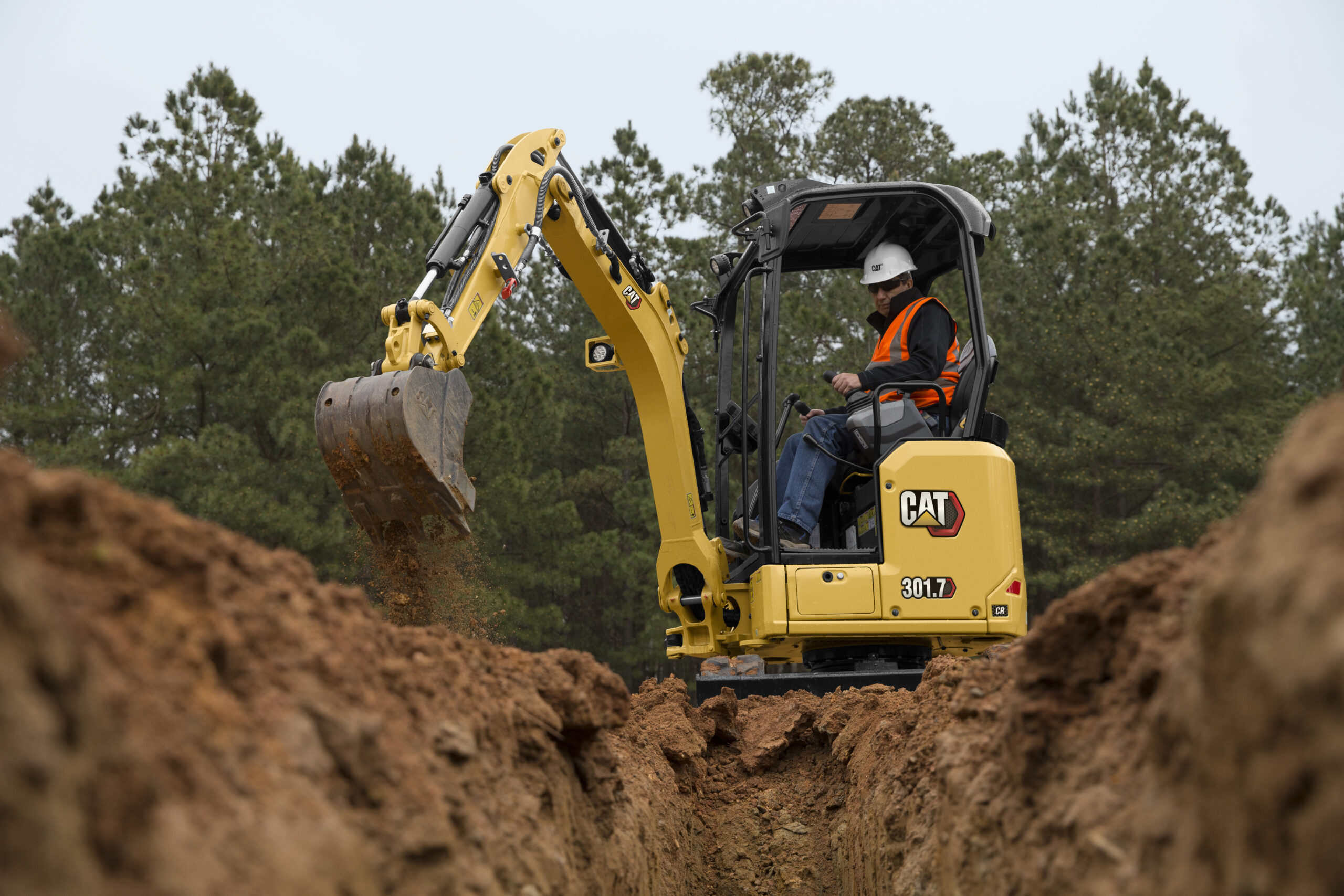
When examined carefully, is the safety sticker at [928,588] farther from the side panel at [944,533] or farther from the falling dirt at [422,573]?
the falling dirt at [422,573]

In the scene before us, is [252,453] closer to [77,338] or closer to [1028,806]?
[77,338]

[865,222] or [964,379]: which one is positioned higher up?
[865,222]

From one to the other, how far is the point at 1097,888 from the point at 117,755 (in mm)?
1563

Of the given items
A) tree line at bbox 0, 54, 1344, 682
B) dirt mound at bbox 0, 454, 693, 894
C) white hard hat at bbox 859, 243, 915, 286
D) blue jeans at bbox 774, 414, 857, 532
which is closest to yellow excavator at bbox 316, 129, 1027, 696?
blue jeans at bbox 774, 414, 857, 532

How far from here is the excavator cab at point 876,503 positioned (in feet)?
20.5

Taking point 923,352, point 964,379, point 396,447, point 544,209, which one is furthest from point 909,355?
point 396,447

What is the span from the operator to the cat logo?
511 millimetres

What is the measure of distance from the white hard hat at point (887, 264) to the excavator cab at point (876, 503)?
0.90ft

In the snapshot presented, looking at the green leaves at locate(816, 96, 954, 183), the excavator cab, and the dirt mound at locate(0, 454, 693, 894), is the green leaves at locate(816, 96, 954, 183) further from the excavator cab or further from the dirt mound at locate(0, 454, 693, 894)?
the dirt mound at locate(0, 454, 693, 894)

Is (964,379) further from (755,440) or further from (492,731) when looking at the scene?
(492,731)

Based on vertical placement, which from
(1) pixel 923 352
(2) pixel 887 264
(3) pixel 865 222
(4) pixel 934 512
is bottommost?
(4) pixel 934 512

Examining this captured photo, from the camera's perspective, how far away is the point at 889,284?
7.16 meters

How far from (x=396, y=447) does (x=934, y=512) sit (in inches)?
116

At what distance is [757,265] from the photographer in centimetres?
690
